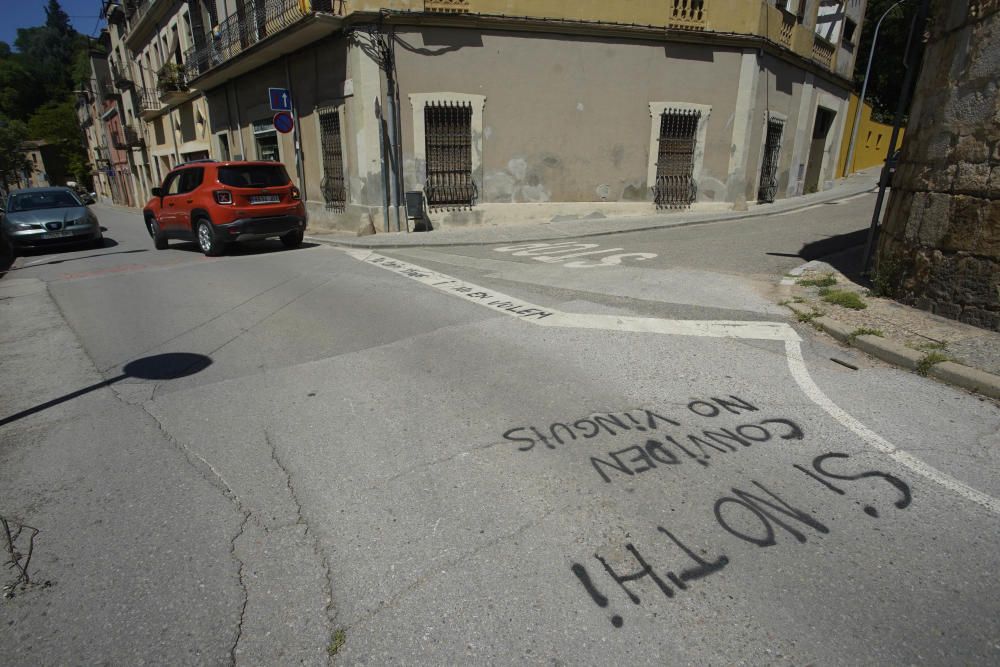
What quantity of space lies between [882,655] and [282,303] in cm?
676

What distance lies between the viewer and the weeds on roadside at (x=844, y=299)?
577 cm

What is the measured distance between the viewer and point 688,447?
3215 millimetres

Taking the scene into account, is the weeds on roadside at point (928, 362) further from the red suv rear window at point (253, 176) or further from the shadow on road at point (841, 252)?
the red suv rear window at point (253, 176)

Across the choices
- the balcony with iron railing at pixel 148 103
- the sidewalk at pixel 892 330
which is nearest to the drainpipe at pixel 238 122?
the balcony with iron railing at pixel 148 103

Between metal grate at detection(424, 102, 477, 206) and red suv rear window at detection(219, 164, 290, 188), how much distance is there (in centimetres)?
399

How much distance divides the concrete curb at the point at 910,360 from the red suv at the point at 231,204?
9.62 metres

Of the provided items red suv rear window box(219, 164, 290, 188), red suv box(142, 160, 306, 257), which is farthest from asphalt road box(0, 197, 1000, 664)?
red suv rear window box(219, 164, 290, 188)

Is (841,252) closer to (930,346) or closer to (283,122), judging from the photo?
(930,346)

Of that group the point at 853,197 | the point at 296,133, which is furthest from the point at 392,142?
the point at 853,197

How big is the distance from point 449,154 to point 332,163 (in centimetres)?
367

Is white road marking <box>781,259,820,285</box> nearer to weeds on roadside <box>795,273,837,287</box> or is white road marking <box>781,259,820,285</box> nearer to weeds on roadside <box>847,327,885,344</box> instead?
weeds on roadside <box>795,273,837,287</box>

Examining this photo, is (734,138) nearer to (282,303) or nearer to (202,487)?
(282,303)

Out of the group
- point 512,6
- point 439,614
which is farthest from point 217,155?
point 439,614

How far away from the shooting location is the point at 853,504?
2.69 m
